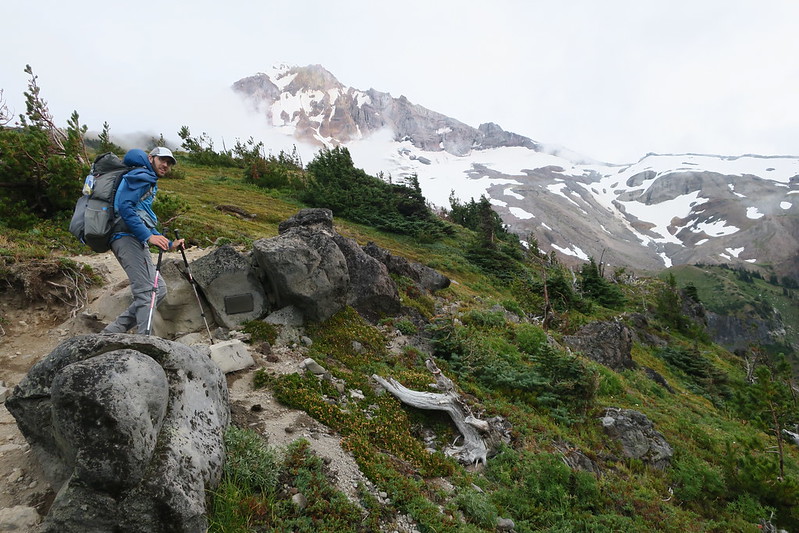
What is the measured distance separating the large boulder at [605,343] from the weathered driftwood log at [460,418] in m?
12.3

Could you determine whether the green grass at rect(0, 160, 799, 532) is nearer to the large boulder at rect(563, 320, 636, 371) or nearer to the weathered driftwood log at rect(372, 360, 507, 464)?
the weathered driftwood log at rect(372, 360, 507, 464)

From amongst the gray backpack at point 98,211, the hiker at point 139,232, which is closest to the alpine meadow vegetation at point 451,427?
the hiker at point 139,232

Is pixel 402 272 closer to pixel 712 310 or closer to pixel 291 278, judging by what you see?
pixel 291 278

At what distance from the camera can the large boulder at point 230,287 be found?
9.10 m

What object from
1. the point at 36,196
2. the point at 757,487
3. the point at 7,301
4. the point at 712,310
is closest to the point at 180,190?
the point at 36,196

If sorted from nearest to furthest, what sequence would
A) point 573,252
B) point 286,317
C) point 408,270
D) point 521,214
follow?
point 286,317 → point 408,270 → point 573,252 → point 521,214

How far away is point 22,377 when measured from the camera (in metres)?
6.48

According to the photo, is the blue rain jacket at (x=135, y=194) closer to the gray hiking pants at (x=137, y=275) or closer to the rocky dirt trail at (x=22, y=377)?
the gray hiking pants at (x=137, y=275)

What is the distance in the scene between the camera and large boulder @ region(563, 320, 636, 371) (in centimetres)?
1892

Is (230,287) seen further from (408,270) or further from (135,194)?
(408,270)

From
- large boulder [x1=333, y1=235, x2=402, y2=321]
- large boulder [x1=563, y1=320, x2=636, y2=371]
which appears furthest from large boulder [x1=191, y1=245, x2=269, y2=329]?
large boulder [x1=563, y1=320, x2=636, y2=371]

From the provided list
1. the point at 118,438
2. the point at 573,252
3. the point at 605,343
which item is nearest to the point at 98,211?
the point at 118,438

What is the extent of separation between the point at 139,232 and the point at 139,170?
0.92 metres

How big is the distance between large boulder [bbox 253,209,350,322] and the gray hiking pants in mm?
3278
